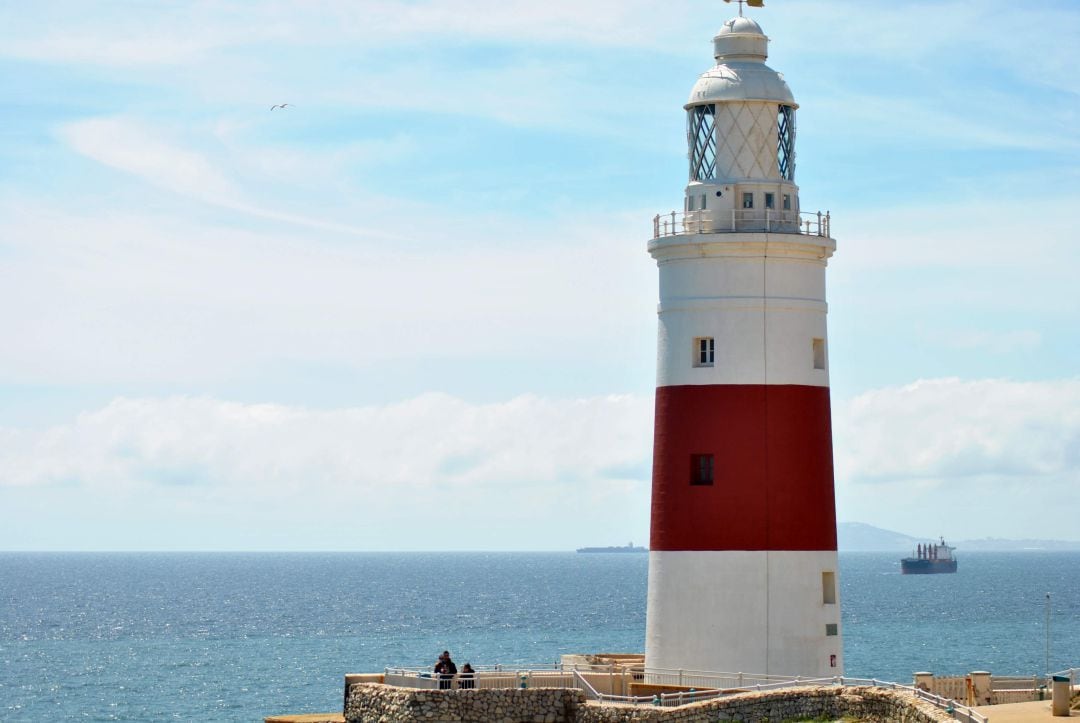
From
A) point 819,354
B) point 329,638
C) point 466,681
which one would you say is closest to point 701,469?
point 819,354

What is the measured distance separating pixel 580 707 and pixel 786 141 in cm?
1087

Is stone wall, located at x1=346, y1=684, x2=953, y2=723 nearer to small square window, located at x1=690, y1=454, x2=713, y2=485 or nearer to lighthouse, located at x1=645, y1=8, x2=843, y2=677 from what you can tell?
lighthouse, located at x1=645, y1=8, x2=843, y2=677

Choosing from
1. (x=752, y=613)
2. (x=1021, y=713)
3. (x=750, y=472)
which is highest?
(x=750, y=472)

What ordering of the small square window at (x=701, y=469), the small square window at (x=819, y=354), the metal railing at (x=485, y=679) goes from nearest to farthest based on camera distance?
1. the metal railing at (x=485, y=679)
2. the small square window at (x=701, y=469)
3. the small square window at (x=819, y=354)

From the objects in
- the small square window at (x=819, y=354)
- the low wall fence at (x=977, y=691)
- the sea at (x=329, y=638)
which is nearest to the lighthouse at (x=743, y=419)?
the small square window at (x=819, y=354)

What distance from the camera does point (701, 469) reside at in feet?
100

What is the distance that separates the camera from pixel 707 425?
99.9 ft

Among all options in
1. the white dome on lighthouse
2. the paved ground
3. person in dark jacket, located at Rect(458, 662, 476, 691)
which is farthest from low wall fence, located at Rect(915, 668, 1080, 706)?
the white dome on lighthouse

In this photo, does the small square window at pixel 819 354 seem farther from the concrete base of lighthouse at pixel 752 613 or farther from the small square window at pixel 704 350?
the concrete base of lighthouse at pixel 752 613

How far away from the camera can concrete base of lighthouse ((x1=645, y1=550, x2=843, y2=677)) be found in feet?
98.0

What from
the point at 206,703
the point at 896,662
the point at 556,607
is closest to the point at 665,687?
the point at 206,703

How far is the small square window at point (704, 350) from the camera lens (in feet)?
99.9

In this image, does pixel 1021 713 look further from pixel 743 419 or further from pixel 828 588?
pixel 743 419

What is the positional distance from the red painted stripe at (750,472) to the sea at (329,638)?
21.0 meters
